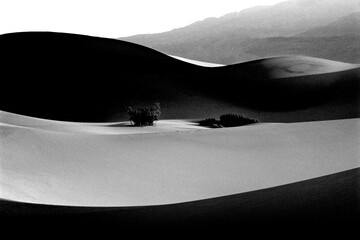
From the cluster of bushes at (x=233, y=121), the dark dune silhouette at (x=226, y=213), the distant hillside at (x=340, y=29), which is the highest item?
the distant hillside at (x=340, y=29)

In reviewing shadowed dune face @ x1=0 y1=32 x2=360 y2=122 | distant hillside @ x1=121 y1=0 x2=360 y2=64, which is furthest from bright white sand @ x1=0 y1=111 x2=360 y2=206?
distant hillside @ x1=121 y1=0 x2=360 y2=64

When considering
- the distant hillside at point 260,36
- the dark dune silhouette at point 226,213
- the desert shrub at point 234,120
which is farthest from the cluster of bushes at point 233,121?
the distant hillside at point 260,36

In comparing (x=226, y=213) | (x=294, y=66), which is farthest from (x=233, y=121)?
(x=294, y=66)

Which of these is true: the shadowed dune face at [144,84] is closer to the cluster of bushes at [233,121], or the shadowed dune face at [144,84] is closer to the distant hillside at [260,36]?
the cluster of bushes at [233,121]

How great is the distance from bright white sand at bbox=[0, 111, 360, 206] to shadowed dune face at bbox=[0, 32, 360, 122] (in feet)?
40.8

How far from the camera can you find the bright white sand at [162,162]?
Result: 7.60 metres

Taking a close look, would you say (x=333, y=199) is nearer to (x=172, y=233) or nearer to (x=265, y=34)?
(x=172, y=233)

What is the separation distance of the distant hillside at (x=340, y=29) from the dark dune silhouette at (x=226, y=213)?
100 metres

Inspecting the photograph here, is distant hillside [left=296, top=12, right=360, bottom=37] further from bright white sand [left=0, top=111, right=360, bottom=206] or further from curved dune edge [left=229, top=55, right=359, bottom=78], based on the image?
bright white sand [left=0, top=111, right=360, bottom=206]

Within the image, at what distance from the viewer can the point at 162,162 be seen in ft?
30.5

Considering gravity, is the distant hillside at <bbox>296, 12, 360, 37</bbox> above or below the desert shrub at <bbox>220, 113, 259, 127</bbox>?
above

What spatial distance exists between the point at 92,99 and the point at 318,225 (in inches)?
792

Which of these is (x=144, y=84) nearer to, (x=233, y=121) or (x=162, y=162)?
(x=233, y=121)

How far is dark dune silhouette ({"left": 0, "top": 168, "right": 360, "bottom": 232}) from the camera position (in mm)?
5824
